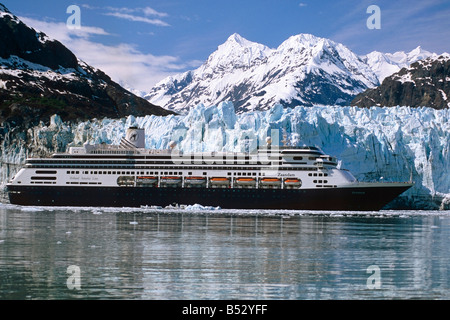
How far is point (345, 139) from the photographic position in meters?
62.2

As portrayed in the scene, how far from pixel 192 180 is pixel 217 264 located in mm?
39491

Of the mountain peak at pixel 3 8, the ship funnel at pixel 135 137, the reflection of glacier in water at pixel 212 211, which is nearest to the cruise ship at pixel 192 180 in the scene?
the ship funnel at pixel 135 137

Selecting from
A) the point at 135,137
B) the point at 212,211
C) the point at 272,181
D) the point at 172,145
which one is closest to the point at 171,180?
the point at 172,145

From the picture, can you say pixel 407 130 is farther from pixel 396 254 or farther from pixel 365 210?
pixel 396 254

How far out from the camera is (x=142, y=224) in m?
34.8

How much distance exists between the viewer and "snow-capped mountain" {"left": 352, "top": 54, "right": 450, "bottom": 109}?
12088 cm

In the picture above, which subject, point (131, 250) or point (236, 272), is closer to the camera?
point (236, 272)

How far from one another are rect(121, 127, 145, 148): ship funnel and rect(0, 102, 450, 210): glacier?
7.72 feet

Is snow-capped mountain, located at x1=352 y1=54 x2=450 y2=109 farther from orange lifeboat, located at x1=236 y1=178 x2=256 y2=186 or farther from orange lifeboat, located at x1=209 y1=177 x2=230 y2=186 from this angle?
orange lifeboat, located at x1=209 y1=177 x2=230 y2=186

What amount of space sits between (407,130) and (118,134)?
105 feet

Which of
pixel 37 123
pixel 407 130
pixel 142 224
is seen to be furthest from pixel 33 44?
pixel 142 224

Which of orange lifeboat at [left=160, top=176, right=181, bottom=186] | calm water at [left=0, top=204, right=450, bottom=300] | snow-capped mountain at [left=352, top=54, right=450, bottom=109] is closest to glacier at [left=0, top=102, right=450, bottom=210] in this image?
orange lifeboat at [left=160, top=176, right=181, bottom=186]

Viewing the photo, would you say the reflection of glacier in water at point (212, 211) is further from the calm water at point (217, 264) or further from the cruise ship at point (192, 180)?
the calm water at point (217, 264)

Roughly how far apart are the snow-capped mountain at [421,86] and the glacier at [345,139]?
180 feet
